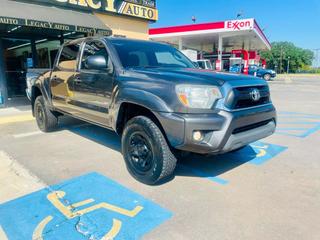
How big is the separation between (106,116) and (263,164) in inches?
101

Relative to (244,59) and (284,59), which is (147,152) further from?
(284,59)

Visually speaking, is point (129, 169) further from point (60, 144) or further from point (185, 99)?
point (60, 144)

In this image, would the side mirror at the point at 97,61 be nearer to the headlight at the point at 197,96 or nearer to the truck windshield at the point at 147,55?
the truck windshield at the point at 147,55

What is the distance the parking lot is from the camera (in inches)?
100.0

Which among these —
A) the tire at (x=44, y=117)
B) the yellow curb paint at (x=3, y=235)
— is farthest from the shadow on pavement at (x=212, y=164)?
the tire at (x=44, y=117)

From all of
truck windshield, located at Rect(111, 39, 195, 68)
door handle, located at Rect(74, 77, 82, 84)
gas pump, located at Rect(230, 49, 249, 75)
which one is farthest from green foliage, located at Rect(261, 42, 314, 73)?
door handle, located at Rect(74, 77, 82, 84)

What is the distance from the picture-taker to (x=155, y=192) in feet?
10.7

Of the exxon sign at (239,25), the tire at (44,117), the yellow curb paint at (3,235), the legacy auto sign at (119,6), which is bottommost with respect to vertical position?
the yellow curb paint at (3,235)

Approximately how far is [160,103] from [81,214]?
1493 millimetres

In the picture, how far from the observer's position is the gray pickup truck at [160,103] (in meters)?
2.98

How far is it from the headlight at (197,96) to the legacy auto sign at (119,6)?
9.51m

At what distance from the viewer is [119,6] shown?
1277 cm

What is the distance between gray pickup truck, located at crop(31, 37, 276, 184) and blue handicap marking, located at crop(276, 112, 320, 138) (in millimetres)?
2801

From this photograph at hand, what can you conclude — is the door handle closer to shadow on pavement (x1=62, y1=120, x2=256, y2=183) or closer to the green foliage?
shadow on pavement (x1=62, y1=120, x2=256, y2=183)
